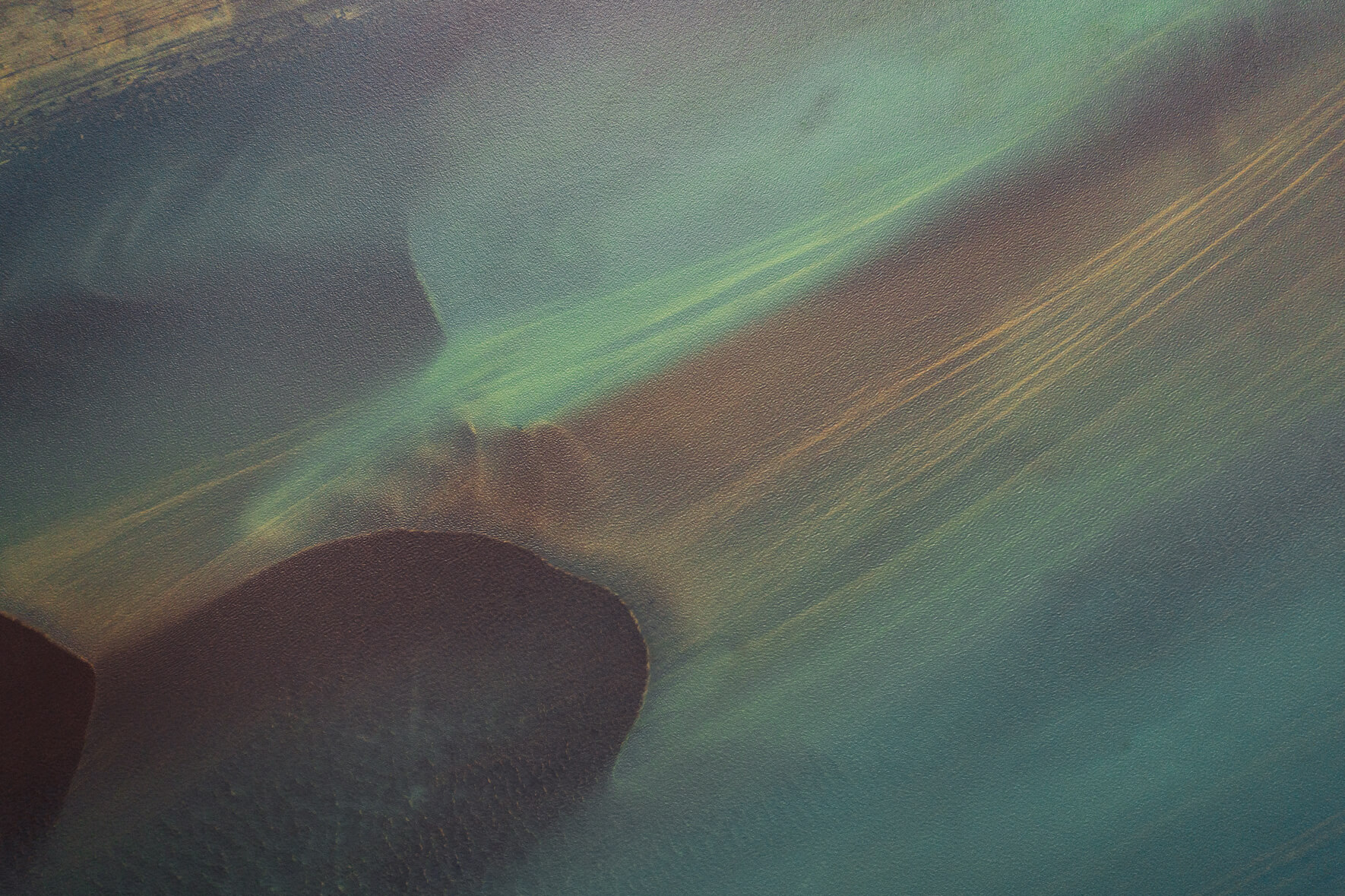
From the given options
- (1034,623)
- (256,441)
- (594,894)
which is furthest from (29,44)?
(1034,623)

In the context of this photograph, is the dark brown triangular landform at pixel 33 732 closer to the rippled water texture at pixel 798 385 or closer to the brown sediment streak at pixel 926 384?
the rippled water texture at pixel 798 385

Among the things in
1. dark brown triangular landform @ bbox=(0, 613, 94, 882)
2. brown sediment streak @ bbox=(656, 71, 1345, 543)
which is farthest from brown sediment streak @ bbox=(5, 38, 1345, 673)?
dark brown triangular landform @ bbox=(0, 613, 94, 882)

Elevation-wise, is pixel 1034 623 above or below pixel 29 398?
below

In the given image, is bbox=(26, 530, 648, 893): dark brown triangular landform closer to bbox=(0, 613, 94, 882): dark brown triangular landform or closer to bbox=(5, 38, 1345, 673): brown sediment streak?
bbox=(0, 613, 94, 882): dark brown triangular landform

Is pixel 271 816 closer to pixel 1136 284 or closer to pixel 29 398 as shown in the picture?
pixel 29 398

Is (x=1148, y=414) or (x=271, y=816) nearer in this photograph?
(x=271, y=816)

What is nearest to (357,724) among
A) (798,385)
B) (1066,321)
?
(798,385)

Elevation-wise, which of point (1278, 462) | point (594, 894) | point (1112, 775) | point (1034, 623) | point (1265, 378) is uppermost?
point (1265, 378)
